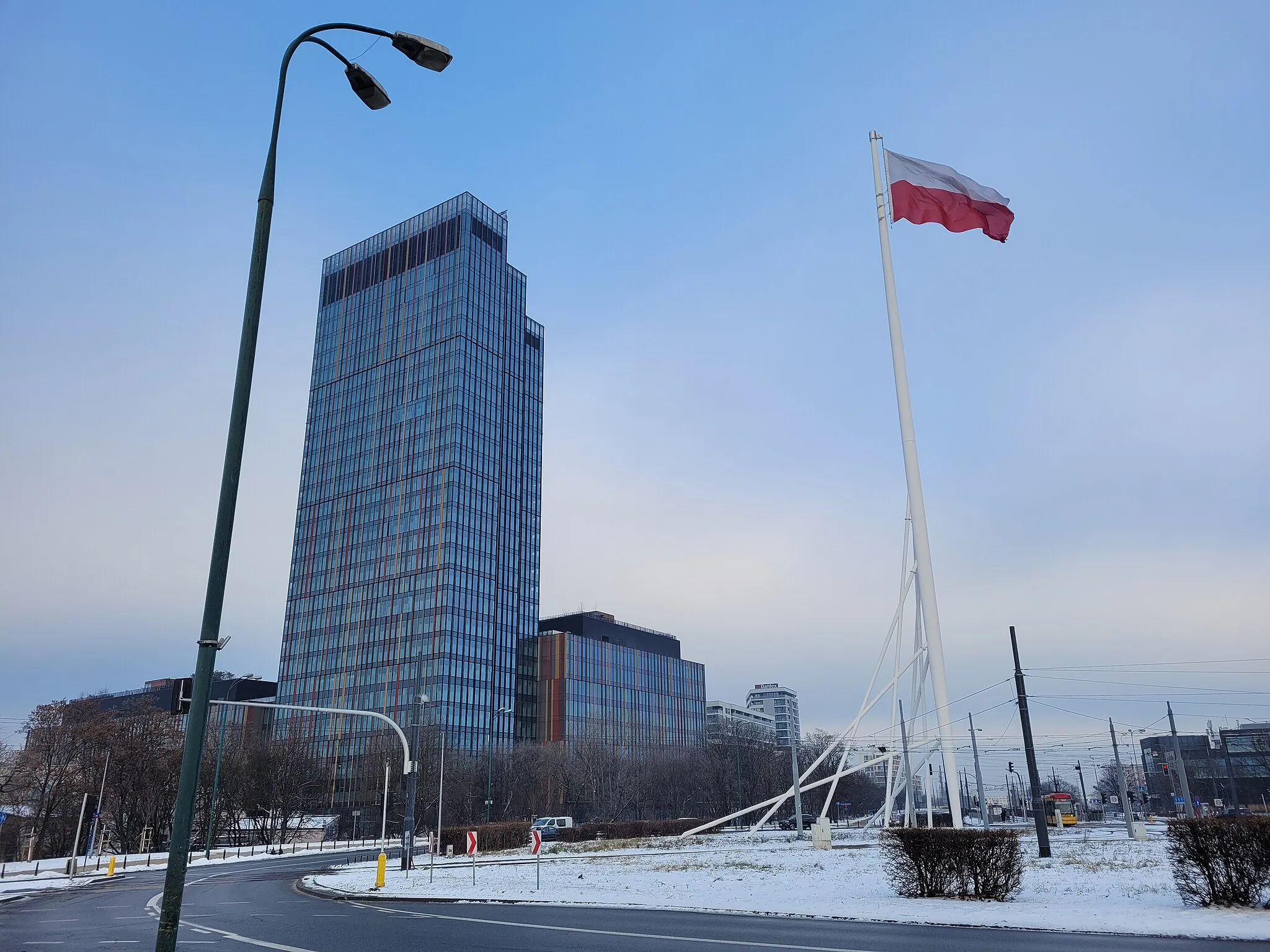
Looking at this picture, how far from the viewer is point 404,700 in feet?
401

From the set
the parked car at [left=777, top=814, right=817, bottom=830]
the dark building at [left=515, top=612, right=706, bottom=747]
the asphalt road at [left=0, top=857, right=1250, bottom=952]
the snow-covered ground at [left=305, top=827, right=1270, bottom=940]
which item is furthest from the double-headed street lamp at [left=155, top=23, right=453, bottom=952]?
the dark building at [left=515, top=612, right=706, bottom=747]

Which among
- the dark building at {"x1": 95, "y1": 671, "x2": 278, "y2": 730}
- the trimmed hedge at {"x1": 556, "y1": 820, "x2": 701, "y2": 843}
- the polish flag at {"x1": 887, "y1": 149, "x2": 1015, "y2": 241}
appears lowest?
the trimmed hedge at {"x1": 556, "y1": 820, "x2": 701, "y2": 843}

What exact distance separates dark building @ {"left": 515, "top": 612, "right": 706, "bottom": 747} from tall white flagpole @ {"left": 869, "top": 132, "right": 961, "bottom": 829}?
90683 mm

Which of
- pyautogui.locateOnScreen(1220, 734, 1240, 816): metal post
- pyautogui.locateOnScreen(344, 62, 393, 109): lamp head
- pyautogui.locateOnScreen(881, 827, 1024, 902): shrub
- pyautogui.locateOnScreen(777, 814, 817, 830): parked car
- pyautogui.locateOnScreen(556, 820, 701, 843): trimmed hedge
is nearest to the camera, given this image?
pyautogui.locateOnScreen(344, 62, 393, 109): lamp head

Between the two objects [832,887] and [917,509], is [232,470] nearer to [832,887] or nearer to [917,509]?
[832,887]

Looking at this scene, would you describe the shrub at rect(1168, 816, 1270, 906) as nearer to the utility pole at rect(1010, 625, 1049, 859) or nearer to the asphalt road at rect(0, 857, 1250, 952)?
the asphalt road at rect(0, 857, 1250, 952)

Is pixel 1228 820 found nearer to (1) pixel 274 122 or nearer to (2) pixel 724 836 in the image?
(1) pixel 274 122

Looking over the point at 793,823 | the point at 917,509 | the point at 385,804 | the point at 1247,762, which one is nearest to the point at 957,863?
the point at 917,509

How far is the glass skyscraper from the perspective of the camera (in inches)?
5010

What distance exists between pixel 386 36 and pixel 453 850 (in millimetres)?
59278

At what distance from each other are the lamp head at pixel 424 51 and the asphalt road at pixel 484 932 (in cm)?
1286

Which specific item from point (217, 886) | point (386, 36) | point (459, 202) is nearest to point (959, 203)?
point (386, 36)

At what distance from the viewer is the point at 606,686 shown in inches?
5728

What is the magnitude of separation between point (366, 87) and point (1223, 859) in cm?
1941
